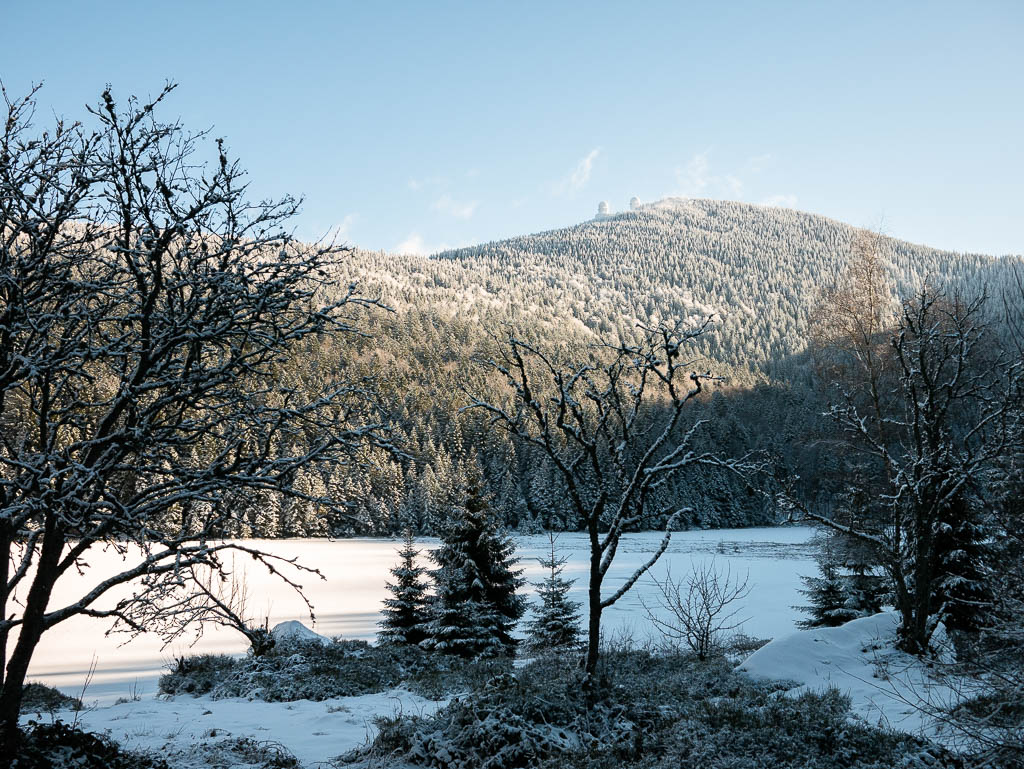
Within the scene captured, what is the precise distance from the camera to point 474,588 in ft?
51.8

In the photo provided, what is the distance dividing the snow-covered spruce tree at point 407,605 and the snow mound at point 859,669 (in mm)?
10227

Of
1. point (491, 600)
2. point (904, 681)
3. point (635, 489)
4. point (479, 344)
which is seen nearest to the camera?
point (635, 489)

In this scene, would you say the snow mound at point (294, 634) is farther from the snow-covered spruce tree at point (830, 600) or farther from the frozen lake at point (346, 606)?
the snow-covered spruce tree at point (830, 600)

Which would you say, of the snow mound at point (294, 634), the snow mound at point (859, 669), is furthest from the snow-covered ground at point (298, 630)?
the snow mound at point (859, 669)

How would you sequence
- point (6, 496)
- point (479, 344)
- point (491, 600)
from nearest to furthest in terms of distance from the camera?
point (6, 496), point (491, 600), point (479, 344)

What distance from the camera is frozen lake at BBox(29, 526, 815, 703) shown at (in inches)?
626

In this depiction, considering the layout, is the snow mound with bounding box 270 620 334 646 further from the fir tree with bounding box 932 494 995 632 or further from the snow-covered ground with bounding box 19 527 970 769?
the fir tree with bounding box 932 494 995 632

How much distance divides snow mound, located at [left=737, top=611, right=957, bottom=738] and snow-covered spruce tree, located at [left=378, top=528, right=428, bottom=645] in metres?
→ 10.2

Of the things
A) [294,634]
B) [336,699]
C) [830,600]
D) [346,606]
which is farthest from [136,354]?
[346,606]

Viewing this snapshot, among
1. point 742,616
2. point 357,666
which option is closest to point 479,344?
point 742,616

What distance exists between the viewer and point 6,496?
446cm

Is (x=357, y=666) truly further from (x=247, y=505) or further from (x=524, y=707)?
(x=247, y=505)

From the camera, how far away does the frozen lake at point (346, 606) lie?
15898 mm

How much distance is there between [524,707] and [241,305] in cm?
453
